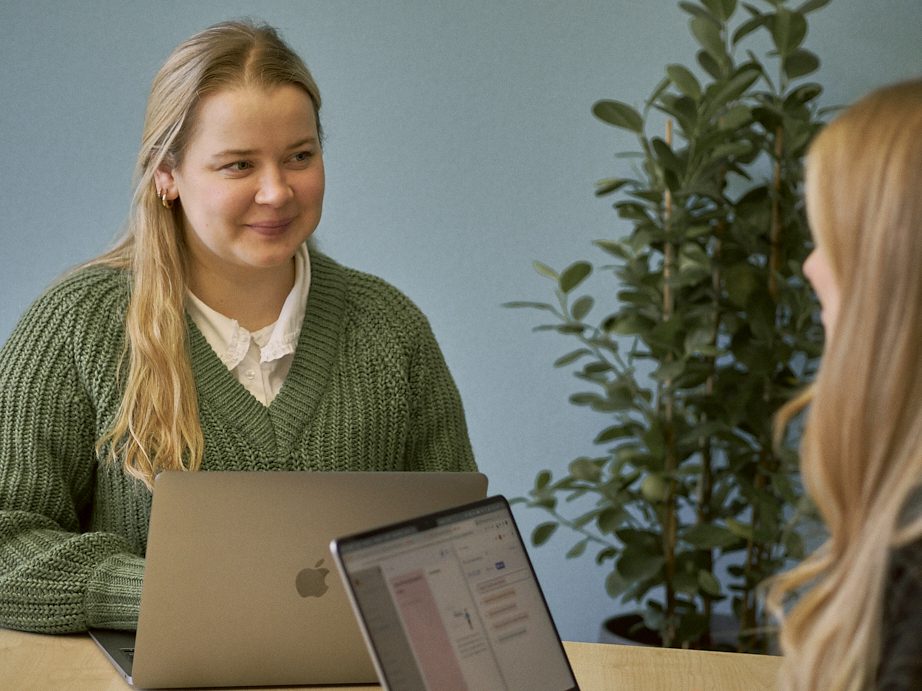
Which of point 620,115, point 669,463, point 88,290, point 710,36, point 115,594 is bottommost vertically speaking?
point 669,463

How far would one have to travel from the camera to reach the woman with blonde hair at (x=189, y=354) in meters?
1.63

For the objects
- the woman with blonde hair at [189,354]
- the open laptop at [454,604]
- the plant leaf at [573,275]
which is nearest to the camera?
the open laptop at [454,604]

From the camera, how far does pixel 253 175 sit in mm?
1673

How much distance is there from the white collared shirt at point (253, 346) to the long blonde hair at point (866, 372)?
1.02 metres

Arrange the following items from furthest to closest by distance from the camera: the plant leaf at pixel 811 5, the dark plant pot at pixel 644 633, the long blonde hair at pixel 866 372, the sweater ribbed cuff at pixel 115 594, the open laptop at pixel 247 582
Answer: the dark plant pot at pixel 644 633
the plant leaf at pixel 811 5
the sweater ribbed cuff at pixel 115 594
the open laptop at pixel 247 582
the long blonde hair at pixel 866 372

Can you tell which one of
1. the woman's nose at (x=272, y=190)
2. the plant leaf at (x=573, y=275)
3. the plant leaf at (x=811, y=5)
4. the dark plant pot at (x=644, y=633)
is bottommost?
the dark plant pot at (x=644, y=633)

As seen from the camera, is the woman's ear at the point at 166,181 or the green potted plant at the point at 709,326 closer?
the woman's ear at the point at 166,181

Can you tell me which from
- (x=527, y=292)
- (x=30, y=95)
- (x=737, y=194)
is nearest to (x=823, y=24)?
(x=737, y=194)

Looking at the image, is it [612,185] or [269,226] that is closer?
[269,226]

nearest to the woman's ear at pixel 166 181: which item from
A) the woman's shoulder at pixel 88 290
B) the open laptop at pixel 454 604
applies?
the woman's shoulder at pixel 88 290

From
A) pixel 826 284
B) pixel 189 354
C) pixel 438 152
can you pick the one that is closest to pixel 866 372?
pixel 826 284

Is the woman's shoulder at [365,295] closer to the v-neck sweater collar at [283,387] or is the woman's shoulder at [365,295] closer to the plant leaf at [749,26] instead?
the v-neck sweater collar at [283,387]

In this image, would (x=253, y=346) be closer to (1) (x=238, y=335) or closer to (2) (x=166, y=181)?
(1) (x=238, y=335)

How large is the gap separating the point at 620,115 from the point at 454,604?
163cm
